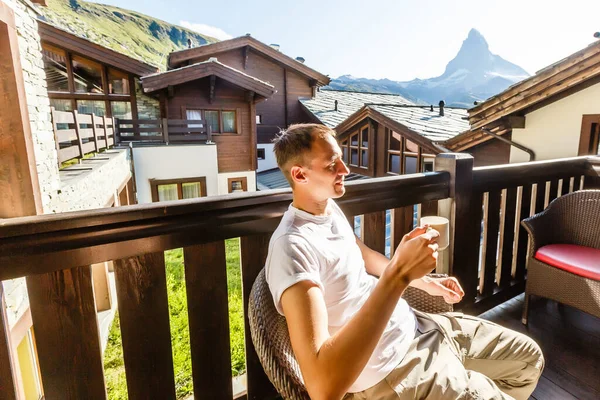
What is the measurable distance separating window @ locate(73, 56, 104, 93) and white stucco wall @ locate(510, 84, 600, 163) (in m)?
12.3

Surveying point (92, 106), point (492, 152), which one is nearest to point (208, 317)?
point (492, 152)

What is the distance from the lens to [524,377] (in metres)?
1.27

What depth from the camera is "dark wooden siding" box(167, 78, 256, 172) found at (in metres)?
11.5

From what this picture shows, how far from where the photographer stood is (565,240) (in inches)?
84.3

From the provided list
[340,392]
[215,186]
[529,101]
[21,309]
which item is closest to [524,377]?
[340,392]

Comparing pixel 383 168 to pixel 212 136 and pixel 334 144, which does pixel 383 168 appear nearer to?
pixel 212 136

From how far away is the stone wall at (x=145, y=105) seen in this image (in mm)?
11562

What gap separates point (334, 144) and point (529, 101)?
16.5 ft

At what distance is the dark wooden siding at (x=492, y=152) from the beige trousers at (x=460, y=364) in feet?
20.4

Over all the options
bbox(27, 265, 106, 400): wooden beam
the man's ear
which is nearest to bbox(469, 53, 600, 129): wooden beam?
the man's ear

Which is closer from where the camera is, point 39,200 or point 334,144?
point 334,144

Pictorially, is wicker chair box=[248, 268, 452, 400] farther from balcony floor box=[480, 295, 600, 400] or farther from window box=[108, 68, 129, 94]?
window box=[108, 68, 129, 94]

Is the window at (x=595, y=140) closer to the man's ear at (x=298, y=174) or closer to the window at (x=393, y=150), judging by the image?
the man's ear at (x=298, y=174)

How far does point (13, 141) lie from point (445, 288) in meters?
3.75
